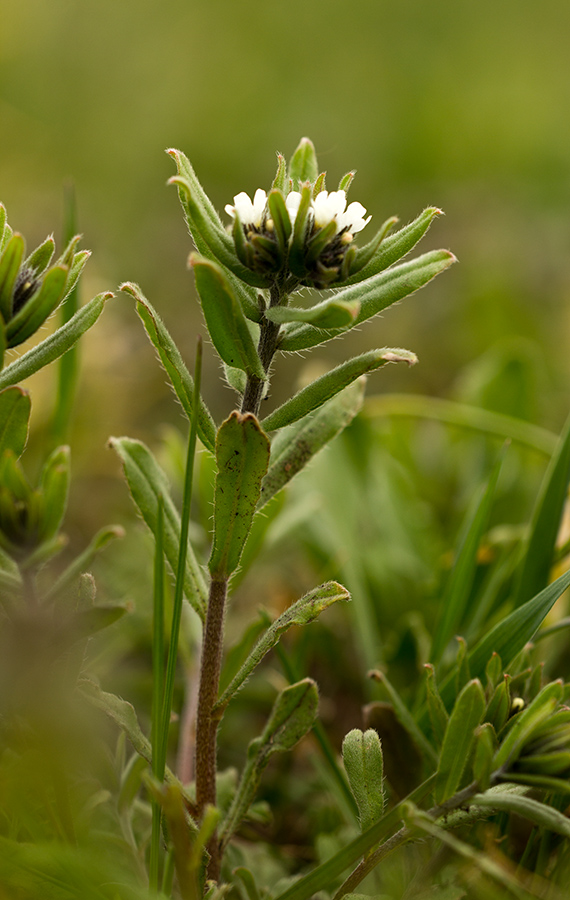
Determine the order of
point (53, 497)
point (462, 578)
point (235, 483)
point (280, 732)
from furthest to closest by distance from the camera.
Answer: point (462, 578), point (280, 732), point (235, 483), point (53, 497)

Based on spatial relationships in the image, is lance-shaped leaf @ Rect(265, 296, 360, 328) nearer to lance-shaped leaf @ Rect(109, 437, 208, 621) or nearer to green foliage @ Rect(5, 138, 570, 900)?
green foliage @ Rect(5, 138, 570, 900)

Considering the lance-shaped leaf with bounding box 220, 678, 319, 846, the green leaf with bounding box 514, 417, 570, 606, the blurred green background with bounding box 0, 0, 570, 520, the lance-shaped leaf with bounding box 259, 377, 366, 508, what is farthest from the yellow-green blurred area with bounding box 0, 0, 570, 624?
the lance-shaped leaf with bounding box 220, 678, 319, 846

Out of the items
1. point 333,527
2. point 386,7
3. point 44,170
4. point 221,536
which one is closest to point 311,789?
point 333,527

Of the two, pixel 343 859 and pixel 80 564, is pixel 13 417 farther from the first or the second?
pixel 343 859

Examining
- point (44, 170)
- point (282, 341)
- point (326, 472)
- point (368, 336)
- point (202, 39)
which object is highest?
point (202, 39)

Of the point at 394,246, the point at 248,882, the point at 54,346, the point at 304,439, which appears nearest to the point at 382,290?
the point at 394,246

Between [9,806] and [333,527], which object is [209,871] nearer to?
[9,806]
